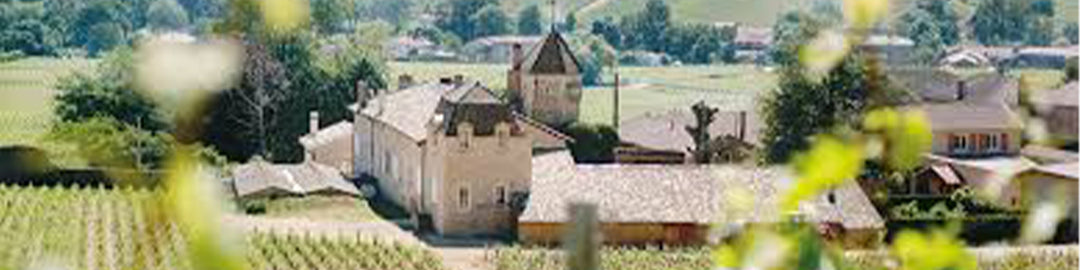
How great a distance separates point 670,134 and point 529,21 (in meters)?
59.2

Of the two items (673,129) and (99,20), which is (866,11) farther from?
(673,129)

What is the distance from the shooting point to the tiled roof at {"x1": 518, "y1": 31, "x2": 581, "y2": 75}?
35250 millimetres

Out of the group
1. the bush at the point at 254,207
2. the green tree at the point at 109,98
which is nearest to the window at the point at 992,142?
the bush at the point at 254,207

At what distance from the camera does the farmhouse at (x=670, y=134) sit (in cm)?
3822

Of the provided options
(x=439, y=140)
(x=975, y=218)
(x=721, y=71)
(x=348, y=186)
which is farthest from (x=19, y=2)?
(x=721, y=71)

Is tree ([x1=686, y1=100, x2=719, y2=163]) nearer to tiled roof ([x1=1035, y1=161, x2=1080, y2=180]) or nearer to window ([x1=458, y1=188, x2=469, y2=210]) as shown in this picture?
window ([x1=458, y1=188, x2=469, y2=210])

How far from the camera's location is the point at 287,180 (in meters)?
32.4

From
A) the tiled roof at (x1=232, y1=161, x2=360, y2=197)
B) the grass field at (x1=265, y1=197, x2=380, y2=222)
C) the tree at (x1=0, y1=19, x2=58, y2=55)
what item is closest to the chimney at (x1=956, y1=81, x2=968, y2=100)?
the tiled roof at (x1=232, y1=161, x2=360, y2=197)

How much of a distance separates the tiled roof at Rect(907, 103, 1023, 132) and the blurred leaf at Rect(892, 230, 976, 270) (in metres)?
35.9

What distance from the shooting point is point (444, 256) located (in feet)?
82.5

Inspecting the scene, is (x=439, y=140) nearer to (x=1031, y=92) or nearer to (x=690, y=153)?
(x=690, y=153)

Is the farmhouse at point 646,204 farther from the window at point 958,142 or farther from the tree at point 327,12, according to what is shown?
the tree at point 327,12

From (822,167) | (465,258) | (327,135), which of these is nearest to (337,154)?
(327,135)

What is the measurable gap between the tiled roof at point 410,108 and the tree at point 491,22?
199 ft
